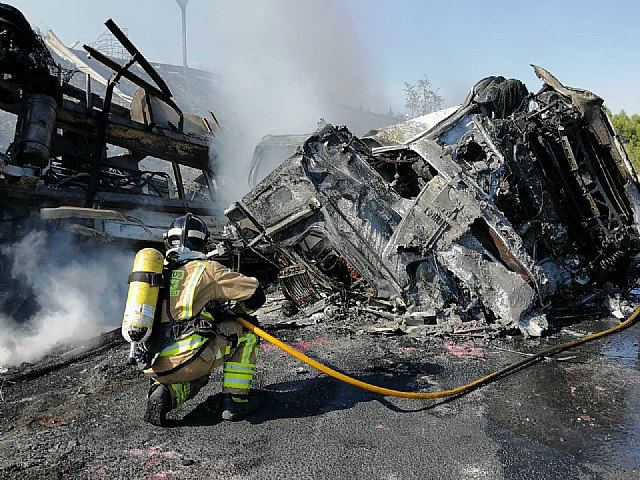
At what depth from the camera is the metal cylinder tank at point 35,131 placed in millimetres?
6152

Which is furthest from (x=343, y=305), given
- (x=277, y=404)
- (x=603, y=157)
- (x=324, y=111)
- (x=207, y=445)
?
(x=324, y=111)

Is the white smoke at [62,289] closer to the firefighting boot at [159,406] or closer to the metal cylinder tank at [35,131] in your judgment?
the metal cylinder tank at [35,131]

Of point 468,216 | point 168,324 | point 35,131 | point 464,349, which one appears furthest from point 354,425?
point 35,131

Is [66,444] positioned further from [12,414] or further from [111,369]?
[111,369]

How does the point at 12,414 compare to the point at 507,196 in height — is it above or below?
below

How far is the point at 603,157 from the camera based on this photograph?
20.9ft

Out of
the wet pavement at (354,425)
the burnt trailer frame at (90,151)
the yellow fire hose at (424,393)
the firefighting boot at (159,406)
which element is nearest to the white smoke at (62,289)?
the burnt trailer frame at (90,151)

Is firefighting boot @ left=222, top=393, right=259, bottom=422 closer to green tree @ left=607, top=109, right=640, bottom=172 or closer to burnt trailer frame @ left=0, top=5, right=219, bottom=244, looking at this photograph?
burnt trailer frame @ left=0, top=5, right=219, bottom=244

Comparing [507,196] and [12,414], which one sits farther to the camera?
[507,196]

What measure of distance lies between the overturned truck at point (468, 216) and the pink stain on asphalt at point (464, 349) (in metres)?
0.28

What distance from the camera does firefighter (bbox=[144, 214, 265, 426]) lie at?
2.94m

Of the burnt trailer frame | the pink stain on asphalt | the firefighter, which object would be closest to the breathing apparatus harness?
the firefighter

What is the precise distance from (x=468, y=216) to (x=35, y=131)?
210 inches

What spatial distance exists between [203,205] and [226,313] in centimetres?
625
